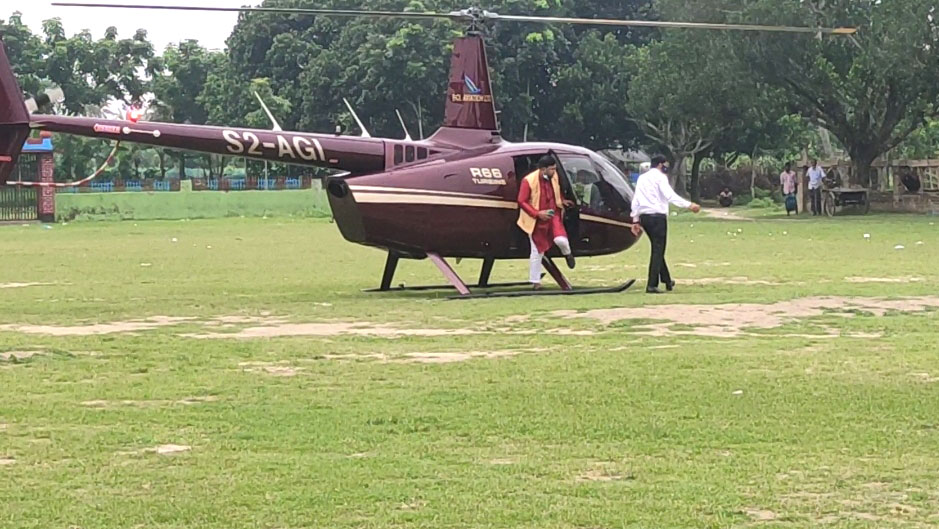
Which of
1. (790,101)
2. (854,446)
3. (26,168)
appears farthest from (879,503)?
(26,168)

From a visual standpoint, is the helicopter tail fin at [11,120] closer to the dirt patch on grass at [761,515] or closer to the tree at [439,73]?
the dirt patch on grass at [761,515]

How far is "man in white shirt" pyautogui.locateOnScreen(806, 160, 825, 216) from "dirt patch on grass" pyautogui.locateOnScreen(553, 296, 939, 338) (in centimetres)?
2736

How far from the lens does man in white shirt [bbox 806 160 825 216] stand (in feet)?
137

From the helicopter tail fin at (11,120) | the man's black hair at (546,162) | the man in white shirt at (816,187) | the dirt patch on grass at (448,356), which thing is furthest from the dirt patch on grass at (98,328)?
the man in white shirt at (816,187)

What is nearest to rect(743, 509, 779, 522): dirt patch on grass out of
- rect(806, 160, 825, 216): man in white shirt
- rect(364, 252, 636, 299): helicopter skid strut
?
rect(364, 252, 636, 299): helicopter skid strut

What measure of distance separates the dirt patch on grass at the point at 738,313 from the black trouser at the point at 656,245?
6.56 feet

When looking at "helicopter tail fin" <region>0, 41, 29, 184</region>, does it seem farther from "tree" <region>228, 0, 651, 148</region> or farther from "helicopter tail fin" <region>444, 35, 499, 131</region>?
"tree" <region>228, 0, 651, 148</region>

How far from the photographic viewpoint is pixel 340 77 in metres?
60.5

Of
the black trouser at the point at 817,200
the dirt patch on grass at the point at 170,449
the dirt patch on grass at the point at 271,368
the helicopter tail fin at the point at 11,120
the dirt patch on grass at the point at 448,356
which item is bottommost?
the dirt patch on grass at the point at 448,356

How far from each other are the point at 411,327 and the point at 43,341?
10.7 feet

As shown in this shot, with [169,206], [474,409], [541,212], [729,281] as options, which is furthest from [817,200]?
[474,409]

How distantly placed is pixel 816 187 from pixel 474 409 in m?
35.1

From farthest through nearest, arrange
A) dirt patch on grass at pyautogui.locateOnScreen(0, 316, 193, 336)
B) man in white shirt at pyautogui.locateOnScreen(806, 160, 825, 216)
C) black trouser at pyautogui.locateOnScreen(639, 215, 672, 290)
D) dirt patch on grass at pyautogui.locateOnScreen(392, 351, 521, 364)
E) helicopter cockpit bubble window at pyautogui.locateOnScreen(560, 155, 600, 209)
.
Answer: man in white shirt at pyautogui.locateOnScreen(806, 160, 825, 216) → helicopter cockpit bubble window at pyautogui.locateOnScreen(560, 155, 600, 209) → black trouser at pyautogui.locateOnScreen(639, 215, 672, 290) → dirt patch on grass at pyautogui.locateOnScreen(0, 316, 193, 336) → dirt patch on grass at pyautogui.locateOnScreen(392, 351, 521, 364)

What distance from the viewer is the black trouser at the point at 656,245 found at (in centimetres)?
1648
